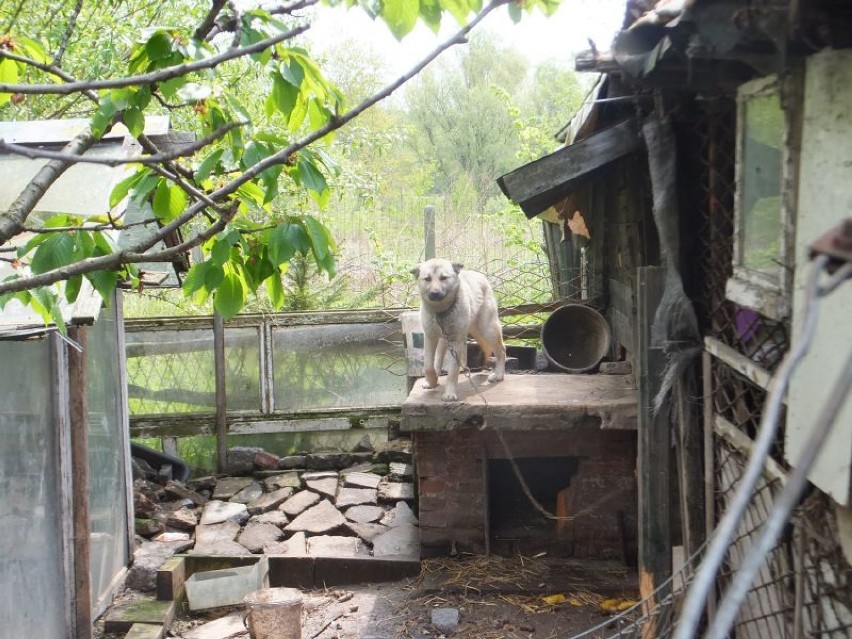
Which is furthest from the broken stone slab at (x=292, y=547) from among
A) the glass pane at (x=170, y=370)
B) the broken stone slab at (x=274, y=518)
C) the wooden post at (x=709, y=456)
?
the wooden post at (x=709, y=456)

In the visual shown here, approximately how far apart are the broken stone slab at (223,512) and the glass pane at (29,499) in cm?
288

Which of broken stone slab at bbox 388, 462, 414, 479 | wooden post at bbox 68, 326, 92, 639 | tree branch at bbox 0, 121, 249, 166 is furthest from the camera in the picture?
broken stone slab at bbox 388, 462, 414, 479

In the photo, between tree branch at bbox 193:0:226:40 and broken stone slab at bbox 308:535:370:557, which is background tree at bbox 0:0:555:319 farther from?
broken stone slab at bbox 308:535:370:557

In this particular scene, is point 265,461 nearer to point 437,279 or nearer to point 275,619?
point 437,279

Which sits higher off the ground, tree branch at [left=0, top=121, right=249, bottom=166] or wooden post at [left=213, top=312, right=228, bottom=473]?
tree branch at [left=0, top=121, right=249, bottom=166]

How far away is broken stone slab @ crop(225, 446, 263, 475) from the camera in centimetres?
991

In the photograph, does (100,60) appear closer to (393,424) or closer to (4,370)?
(4,370)

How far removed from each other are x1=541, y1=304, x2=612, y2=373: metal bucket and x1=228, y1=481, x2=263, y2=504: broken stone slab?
3428 mm

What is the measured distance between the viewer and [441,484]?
23.8 ft

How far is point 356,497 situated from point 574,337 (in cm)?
280

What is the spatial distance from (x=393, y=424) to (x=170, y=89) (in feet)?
26.6

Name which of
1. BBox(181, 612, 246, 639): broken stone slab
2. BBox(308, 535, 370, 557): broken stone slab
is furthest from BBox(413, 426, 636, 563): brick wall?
BBox(181, 612, 246, 639): broken stone slab

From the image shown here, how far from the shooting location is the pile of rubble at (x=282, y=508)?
25.1ft

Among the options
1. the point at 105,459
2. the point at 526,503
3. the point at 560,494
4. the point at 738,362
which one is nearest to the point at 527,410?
the point at 560,494
